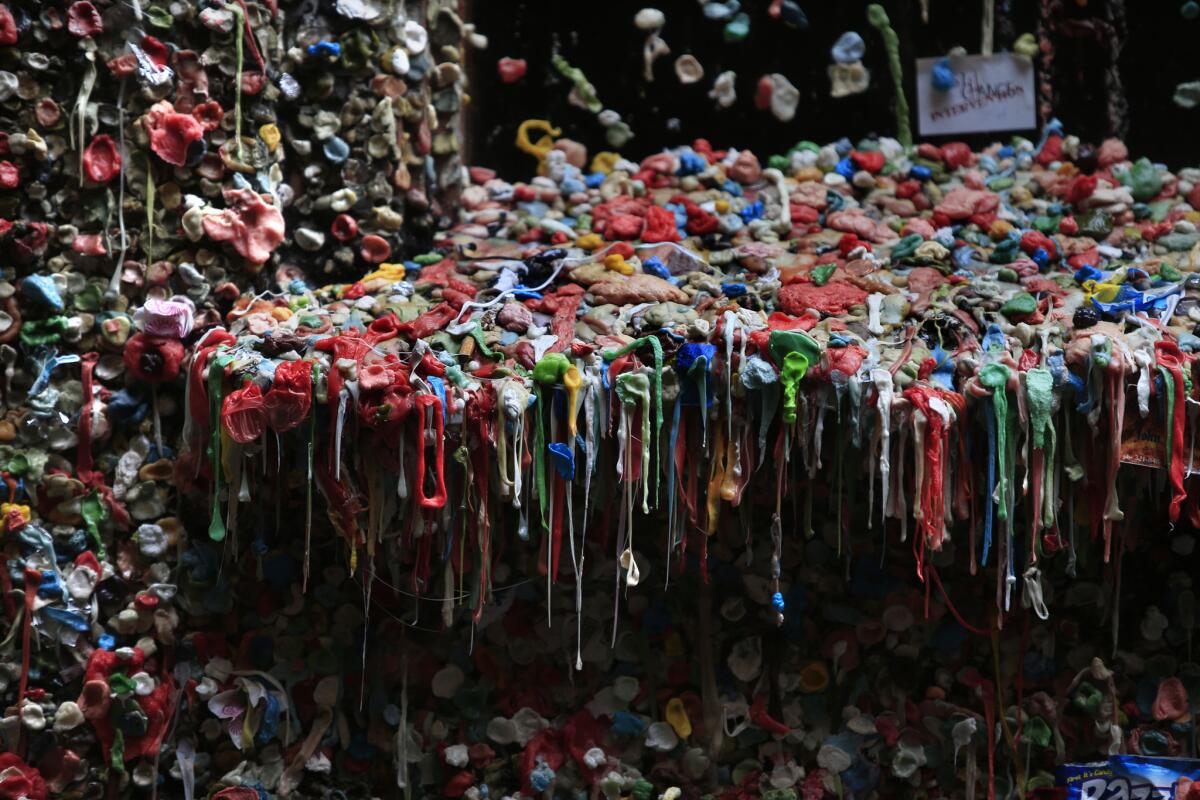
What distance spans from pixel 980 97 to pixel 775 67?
1.28ft

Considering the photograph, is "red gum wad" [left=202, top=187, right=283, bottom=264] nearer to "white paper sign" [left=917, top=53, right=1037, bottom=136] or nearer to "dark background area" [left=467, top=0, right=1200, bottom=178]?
"dark background area" [left=467, top=0, right=1200, bottom=178]

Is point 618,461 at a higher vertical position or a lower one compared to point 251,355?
lower

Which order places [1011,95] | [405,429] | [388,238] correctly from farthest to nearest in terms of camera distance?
[1011,95]
[388,238]
[405,429]

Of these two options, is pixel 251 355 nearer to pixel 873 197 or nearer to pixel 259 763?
pixel 259 763

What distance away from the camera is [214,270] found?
91.4 inches

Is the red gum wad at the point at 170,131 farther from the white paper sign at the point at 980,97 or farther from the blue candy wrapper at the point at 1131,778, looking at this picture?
the blue candy wrapper at the point at 1131,778

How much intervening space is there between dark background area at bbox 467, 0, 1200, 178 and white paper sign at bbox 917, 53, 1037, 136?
24 millimetres

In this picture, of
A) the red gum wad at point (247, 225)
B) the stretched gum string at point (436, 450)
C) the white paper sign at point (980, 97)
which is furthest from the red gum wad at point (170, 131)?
the white paper sign at point (980, 97)

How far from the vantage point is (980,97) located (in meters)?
2.75

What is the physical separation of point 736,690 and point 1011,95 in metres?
1.25

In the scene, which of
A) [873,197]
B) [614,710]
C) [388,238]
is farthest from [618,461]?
[873,197]

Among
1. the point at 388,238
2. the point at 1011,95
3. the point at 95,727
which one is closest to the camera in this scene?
the point at 95,727

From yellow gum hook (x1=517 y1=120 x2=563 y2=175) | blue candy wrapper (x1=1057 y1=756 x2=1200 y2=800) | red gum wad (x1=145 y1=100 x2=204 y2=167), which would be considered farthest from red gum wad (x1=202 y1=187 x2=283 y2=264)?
blue candy wrapper (x1=1057 y1=756 x2=1200 y2=800)

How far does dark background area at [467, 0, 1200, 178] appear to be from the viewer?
106 inches
